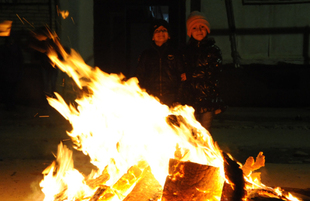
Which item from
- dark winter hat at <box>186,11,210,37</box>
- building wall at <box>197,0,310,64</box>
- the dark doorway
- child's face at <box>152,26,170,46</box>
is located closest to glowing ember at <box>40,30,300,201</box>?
child's face at <box>152,26,170,46</box>

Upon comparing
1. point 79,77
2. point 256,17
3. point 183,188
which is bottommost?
point 183,188

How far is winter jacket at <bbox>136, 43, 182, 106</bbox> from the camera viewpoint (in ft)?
12.4

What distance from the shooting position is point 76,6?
927 cm

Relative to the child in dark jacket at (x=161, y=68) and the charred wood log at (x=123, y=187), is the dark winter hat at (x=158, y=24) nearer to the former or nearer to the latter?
the child in dark jacket at (x=161, y=68)

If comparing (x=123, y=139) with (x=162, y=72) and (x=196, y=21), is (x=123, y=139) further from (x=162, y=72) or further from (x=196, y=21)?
(x=196, y=21)

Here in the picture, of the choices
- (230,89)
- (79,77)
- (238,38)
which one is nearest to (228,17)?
(238,38)

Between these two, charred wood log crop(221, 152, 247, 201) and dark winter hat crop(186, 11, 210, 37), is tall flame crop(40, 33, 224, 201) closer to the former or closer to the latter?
charred wood log crop(221, 152, 247, 201)

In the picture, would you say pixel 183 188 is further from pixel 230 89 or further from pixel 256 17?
pixel 256 17

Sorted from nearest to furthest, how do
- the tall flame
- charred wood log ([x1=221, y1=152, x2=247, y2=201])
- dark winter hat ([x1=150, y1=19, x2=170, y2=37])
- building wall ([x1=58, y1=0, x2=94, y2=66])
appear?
charred wood log ([x1=221, y1=152, x2=247, y2=201]) < the tall flame < dark winter hat ([x1=150, y1=19, x2=170, y2=37]) < building wall ([x1=58, y1=0, x2=94, y2=66])

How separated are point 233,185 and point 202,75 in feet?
5.50

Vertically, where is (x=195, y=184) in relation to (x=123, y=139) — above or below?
below

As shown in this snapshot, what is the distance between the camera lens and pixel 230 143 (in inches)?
222

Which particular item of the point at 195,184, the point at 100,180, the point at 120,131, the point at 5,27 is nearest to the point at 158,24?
the point at 120,131

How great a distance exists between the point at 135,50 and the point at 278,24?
5.27 metres
